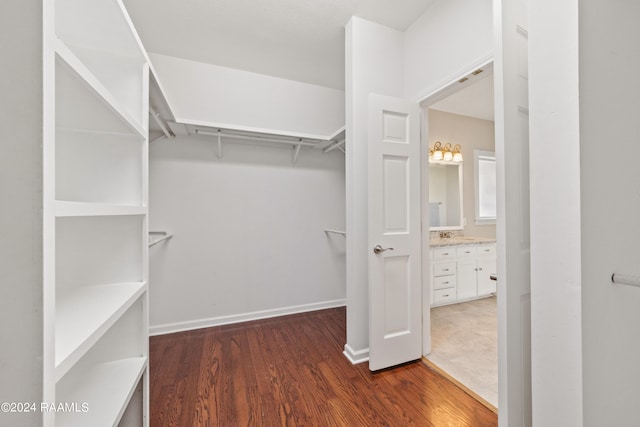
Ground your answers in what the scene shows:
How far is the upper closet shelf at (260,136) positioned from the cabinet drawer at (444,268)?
1901mm

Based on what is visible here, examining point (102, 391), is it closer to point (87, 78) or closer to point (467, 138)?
point (87, 78)

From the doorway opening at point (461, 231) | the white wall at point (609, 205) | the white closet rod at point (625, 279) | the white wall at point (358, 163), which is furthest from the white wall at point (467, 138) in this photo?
the white closet rod at point (625, 279)

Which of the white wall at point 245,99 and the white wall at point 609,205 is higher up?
the white wall at point 245,99

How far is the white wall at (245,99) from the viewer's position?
2422 mm

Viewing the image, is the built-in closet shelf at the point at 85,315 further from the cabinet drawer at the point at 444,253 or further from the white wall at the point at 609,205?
the cabinet drawer at the point at 444,253

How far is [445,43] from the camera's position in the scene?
175 centimetres

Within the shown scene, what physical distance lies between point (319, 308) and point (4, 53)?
2.90 metres

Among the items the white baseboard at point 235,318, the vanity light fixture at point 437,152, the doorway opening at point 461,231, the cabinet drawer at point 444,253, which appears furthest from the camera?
the vanity light fixture at point 437,152

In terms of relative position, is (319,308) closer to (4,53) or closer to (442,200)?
(442,200)

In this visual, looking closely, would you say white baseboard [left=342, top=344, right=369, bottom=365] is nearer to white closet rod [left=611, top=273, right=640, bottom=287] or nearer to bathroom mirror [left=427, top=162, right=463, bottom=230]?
white closet rod [left=611, top=273, right=640, bottom=287]

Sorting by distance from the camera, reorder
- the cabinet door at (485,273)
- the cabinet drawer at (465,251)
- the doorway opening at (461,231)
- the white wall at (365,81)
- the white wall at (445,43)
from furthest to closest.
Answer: the cabinet door at (485,273) → the cabinet drawer at (465,251) → the doorway opening at (461,231) → the white wall at (365,81) → the white wall at (445,43)

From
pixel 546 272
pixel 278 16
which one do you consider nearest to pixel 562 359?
pixel 546 272

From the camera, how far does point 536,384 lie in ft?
2.27

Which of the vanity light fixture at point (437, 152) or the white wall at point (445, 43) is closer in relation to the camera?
the white wall at point (445, 43)
